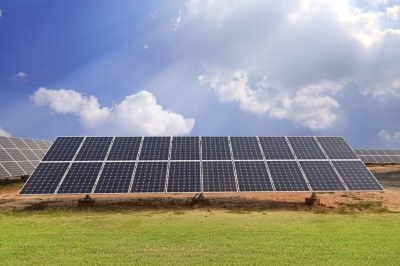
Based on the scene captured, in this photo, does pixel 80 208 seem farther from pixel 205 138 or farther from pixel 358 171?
pixel 358 171

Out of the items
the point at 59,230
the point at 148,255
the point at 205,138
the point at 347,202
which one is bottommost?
the point at 148,255

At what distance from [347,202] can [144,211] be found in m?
13.2

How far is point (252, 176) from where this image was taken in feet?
71.5

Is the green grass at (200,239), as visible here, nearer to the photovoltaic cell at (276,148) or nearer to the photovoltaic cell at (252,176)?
the photovoltaic cell at (252,176)

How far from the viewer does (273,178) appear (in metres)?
21.7

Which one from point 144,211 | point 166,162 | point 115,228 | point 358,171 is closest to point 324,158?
point 358,171

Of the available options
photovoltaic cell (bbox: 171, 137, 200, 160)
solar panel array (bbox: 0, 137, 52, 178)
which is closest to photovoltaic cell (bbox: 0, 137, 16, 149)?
solar panel array (bbox: 0, 137, 52, 178)

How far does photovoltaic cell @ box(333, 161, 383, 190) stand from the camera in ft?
69.8

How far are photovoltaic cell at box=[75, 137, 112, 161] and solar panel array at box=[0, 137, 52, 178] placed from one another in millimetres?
11928

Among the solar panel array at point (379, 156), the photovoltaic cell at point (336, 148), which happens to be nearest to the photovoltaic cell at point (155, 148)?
the photovoltaic cell at point (336, 148)

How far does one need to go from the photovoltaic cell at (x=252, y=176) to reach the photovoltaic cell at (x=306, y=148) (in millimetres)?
3177

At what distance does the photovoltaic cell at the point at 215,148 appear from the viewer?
938 inches

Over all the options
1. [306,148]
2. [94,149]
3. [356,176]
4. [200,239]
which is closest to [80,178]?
[94,149]

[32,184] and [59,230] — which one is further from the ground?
[32,184]
